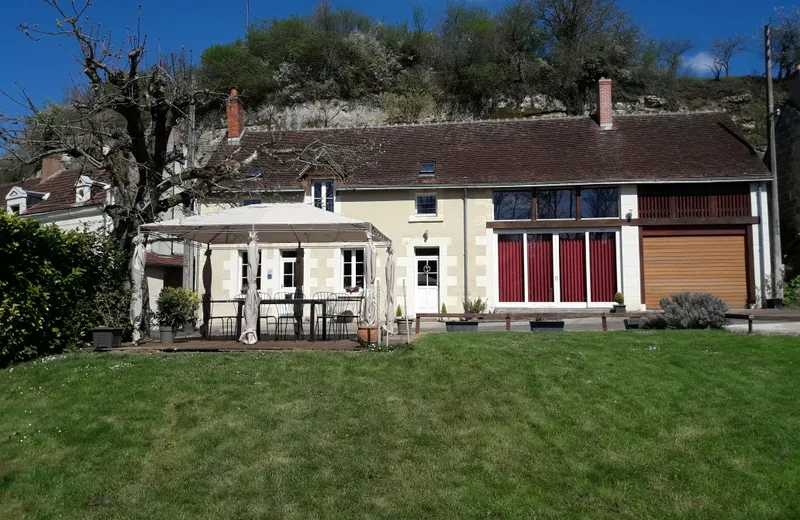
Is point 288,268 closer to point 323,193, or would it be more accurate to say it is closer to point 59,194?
point 323,193

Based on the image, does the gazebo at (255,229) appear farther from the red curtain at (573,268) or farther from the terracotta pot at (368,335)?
the red curtain at (573,268)

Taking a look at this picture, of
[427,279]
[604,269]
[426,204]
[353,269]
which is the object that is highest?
[426,204]

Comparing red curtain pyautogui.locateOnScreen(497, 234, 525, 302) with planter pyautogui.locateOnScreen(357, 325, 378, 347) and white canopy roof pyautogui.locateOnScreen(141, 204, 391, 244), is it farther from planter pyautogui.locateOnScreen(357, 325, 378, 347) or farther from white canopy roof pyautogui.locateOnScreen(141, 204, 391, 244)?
planter pyautogui.locateOnScreen(357, 325, 378, 347)

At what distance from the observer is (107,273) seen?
1100 cm

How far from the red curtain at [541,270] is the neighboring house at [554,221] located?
46mm

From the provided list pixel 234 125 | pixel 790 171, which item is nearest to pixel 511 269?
pixel 790 171

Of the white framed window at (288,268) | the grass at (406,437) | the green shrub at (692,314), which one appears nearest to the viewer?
the grass at (406,437)

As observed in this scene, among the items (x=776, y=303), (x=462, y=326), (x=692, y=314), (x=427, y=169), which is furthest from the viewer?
(x=427, y=169)

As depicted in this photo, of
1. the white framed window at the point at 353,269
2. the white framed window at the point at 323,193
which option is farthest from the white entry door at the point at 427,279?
the white framed window at the point at 323,193

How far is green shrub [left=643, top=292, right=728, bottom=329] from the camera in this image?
1182cm

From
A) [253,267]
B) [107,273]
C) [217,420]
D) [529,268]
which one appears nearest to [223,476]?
[217,420]

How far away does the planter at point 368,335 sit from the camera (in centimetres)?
959

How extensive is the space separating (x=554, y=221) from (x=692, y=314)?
7534 mm

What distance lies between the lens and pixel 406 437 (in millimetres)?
5824
